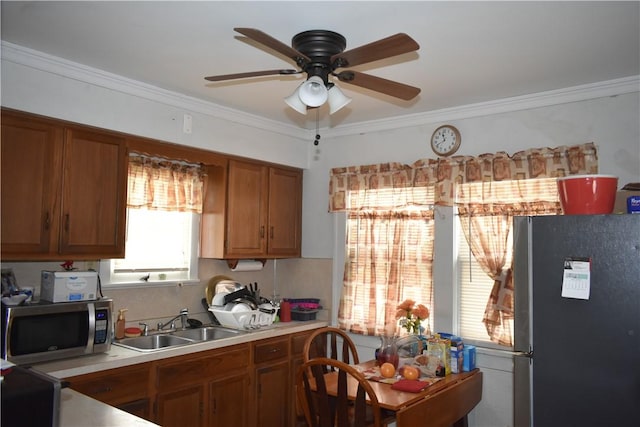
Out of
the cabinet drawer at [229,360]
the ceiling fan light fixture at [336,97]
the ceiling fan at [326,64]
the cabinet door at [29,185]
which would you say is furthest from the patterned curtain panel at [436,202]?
the cabinet door at [29,185]

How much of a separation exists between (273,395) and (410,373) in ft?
3.95

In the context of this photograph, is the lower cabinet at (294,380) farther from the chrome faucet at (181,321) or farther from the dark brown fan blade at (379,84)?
the dark brown fan blade at (379,84)

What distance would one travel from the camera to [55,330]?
8.51 ft

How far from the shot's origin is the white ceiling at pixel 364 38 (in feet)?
6.97

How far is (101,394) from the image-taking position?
8.43 feet

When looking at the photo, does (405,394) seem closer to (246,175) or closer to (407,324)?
(407,324)

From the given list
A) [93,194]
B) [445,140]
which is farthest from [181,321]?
[445,140]

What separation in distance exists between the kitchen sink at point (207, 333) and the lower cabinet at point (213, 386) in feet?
0.64

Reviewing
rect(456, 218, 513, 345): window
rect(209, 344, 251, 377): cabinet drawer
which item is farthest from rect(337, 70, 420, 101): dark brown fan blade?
rect(209, 344, 251, 377): cabinet drawer

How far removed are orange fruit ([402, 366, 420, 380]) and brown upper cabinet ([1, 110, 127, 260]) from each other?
71.7 inches

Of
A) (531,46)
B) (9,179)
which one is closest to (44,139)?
(9,179)

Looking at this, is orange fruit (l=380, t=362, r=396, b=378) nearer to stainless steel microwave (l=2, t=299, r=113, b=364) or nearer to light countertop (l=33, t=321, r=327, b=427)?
light countertop (l=33, t=321, r=327, b=427)

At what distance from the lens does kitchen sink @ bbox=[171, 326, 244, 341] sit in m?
3.50

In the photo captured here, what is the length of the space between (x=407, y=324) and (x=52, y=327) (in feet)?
6.73
